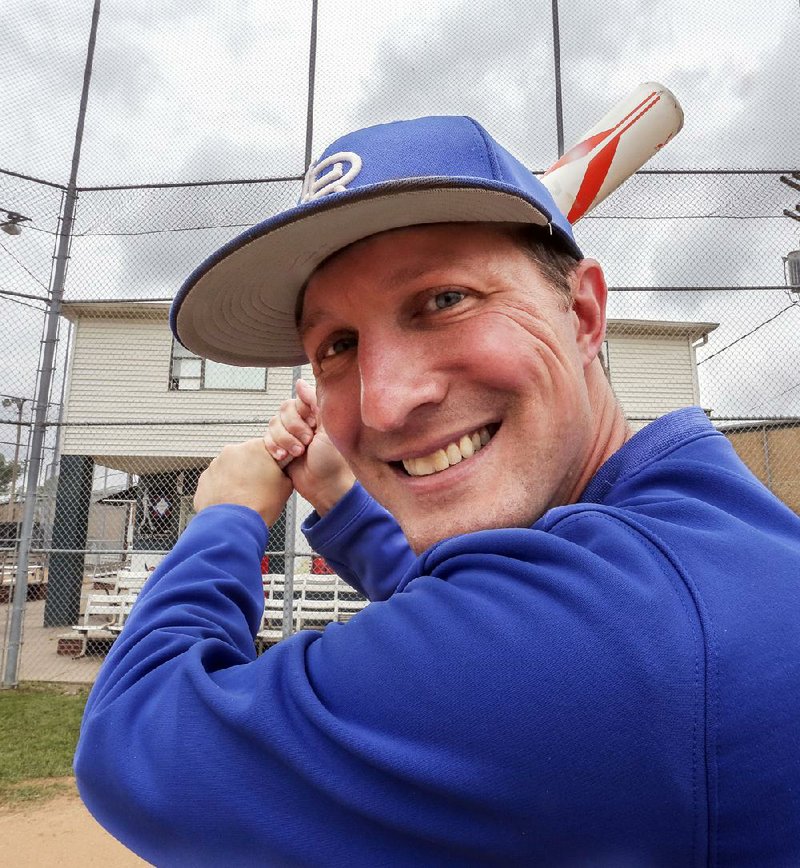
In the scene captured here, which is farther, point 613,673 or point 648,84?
point 648,84

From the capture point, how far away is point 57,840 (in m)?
3.51

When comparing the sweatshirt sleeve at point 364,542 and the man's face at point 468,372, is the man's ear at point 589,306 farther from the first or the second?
the sweatshirt sleeve at point 364,542

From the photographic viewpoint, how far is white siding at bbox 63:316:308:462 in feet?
39.6

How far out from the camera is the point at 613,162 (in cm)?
202

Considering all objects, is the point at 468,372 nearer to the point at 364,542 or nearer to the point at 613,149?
the point at 364,542

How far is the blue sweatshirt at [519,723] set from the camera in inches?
22.0

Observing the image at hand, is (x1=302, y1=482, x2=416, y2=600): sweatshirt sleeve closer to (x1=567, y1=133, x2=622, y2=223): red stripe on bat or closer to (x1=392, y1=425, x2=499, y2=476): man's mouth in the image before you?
(x1=392, y1=425, x2=499, y2=476): man's mouth

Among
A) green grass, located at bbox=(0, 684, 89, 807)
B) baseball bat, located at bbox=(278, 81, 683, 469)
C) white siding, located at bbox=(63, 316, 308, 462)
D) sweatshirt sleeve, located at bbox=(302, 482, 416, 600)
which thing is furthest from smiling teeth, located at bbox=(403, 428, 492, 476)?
white siding, located at bbox=(63, 316, 308, 462)

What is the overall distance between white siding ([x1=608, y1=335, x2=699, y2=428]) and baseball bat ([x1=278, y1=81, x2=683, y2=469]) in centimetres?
1097

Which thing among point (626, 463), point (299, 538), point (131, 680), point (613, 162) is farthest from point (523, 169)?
point (299, 538)

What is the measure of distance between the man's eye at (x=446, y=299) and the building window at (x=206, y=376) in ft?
38.7

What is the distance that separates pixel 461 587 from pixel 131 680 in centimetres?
41

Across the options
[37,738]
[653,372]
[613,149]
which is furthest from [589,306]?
[653,372]

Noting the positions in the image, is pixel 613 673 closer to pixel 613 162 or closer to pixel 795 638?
pixel 795 638
